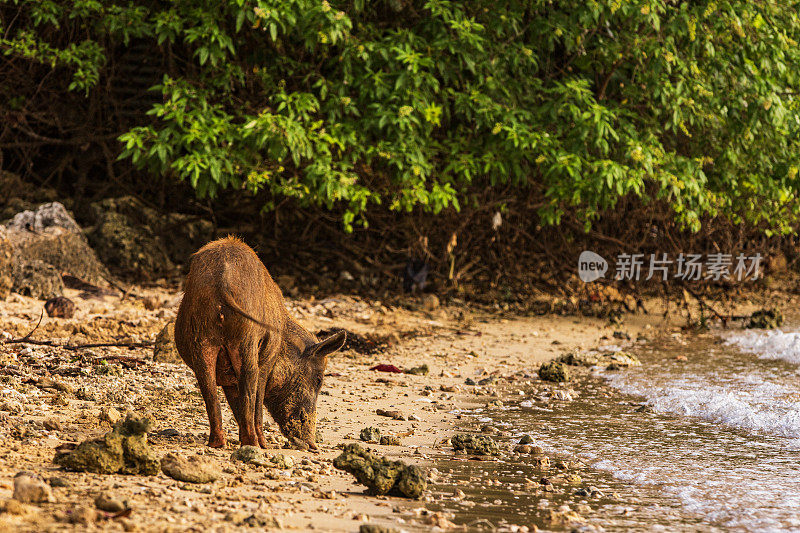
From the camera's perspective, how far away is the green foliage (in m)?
8.59

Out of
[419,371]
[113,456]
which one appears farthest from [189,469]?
[419,371]

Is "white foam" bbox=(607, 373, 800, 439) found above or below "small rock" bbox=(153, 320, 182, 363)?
above

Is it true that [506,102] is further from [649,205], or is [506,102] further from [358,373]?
[358,373]

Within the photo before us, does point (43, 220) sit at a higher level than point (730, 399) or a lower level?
higher

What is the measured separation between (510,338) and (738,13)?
14.5ft

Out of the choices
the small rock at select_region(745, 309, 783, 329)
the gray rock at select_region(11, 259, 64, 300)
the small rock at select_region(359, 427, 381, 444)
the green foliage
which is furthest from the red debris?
the small rock at select_region(745, 309, 783, 329)

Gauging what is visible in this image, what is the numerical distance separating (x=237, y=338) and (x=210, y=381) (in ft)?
0.82

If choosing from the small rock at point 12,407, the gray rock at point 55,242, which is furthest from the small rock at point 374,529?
the gray rock at point 55,242

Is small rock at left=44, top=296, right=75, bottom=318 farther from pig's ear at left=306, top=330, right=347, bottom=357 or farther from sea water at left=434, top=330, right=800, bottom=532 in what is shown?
sea water at left=434, top=330, right=800, bottom=532

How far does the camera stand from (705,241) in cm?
1187

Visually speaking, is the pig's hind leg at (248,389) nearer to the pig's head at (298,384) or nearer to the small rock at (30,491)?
the pig's head at (298,384)

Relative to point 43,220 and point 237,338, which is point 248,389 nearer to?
point 237,338

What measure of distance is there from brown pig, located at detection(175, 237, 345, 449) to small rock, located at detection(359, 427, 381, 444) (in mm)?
332

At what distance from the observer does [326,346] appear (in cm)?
484
